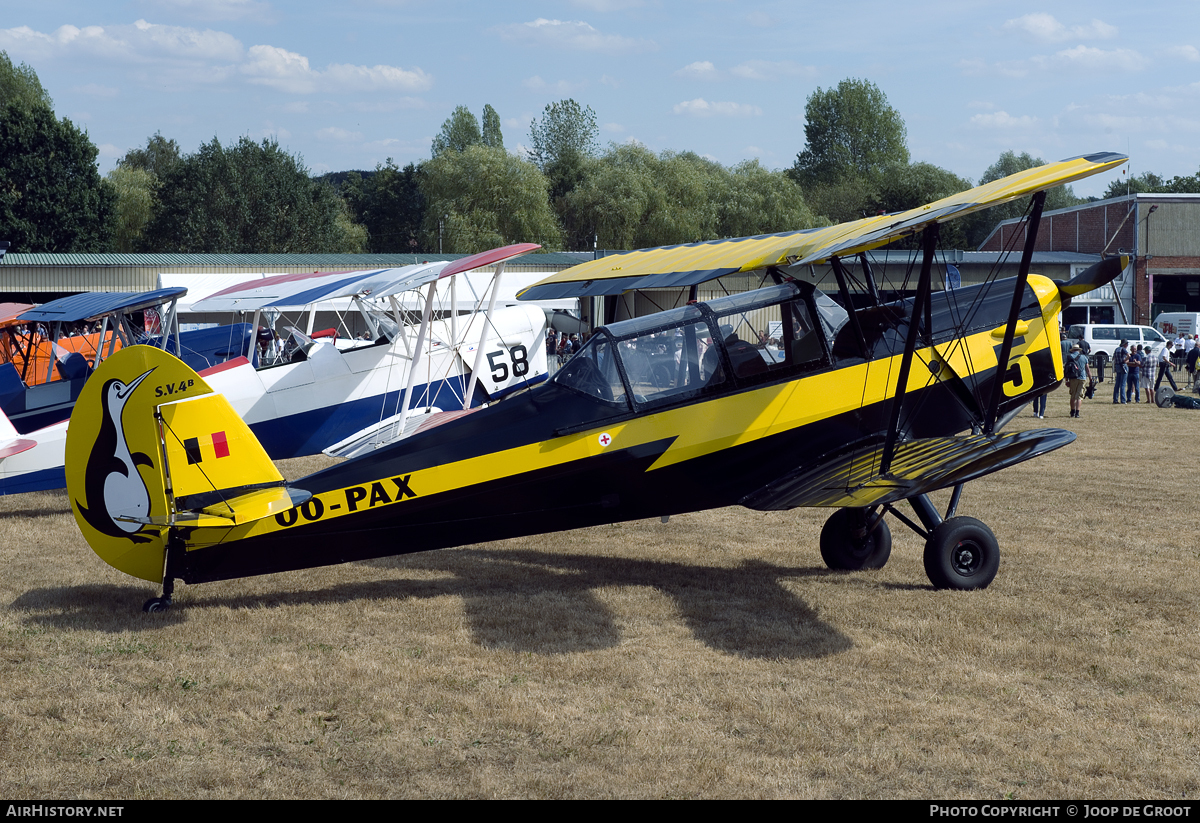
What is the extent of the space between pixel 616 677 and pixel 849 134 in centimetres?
8708

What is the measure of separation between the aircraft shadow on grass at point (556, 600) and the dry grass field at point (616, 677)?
28mm

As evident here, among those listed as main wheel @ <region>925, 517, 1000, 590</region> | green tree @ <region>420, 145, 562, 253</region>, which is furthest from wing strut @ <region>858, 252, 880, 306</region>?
green tree @ <region>420, 145, 562, 253</region>

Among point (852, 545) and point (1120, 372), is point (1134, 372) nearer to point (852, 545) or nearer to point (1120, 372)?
point (1120, 372)

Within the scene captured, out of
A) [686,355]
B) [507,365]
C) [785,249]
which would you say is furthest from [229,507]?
[507,365]

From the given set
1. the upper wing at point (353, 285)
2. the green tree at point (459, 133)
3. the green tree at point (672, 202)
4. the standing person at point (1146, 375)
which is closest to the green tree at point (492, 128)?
the green tree at point (459, 133)

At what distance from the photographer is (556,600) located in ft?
21.0

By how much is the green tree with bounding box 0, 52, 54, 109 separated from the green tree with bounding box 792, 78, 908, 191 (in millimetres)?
57967

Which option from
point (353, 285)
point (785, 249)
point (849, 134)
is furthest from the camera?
point (849, 134)

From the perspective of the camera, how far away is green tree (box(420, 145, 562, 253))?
48500 mm

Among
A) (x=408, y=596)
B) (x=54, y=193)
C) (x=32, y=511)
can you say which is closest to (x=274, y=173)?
(x=54, y=193)

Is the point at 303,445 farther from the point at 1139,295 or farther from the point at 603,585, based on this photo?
the point at 1139,295

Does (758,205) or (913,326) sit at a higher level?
(758,205)

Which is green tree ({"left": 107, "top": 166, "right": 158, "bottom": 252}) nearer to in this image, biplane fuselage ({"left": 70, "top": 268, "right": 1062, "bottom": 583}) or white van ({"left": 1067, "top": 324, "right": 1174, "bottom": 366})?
white van ({"left": 1067, "top": 324, "right": 1174, "bottom": 366})
